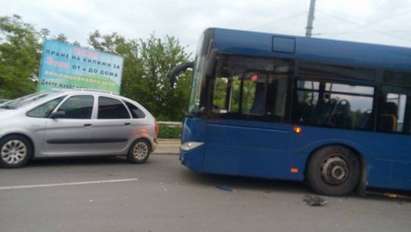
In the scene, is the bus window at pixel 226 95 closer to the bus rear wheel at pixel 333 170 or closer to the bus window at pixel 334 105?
the bus window at pixel 334 105

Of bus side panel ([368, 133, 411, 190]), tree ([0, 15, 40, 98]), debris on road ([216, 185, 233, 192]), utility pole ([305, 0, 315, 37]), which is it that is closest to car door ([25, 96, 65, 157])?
debris on road ([216, 185, 233, 192])

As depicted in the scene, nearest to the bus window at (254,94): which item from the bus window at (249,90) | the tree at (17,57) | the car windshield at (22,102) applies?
the bus window at (249,90)

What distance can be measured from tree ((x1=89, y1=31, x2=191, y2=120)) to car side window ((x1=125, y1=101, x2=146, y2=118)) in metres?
9.40

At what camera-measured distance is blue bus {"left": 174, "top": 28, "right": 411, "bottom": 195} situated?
7578mm

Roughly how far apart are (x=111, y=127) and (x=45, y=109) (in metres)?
1.50

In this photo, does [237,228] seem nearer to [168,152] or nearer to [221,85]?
[221,85]

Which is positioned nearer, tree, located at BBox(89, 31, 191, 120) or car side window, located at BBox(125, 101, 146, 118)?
car side window, located at BBox(125, 101, 146, 118)

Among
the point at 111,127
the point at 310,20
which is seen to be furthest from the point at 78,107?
the point at 310,20

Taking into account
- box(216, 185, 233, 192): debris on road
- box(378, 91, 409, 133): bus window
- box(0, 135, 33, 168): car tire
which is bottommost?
box(216, 185, 233, 192): debris on road

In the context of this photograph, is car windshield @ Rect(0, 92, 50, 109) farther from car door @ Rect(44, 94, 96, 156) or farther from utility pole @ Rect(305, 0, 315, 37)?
utility pole @ Rect(305, 0, 315, 37)

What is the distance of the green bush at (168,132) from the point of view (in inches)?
620

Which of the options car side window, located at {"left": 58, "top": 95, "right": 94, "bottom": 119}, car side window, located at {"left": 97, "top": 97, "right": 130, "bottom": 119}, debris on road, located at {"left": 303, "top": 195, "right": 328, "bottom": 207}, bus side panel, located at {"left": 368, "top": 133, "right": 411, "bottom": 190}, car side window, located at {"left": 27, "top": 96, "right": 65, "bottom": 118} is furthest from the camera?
car side window, located at {"left": 97, "top": 97, "right": 130, "bottom": 119}

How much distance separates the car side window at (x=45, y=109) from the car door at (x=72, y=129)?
4.7 inches

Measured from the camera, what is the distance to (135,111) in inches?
384
